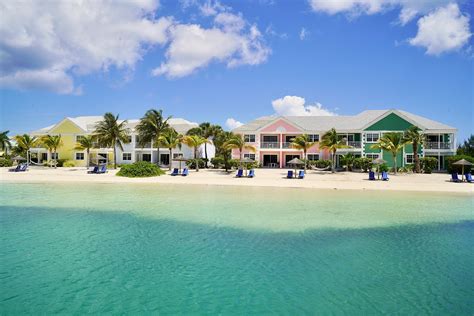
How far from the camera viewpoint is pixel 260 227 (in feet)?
43.5

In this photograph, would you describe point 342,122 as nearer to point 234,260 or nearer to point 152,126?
point 152,126

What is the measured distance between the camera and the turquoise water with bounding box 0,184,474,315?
7.02 meters

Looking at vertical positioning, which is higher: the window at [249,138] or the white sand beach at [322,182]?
the window at [249,138]

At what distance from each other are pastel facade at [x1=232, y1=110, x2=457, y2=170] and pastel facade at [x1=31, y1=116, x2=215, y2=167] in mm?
9038

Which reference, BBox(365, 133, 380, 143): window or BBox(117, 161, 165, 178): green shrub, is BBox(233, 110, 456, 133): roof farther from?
BBox(117, 161, 165, 178): green shrub

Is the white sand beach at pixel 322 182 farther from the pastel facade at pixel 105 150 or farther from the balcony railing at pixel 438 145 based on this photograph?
the pastel facade at pixel 105 150

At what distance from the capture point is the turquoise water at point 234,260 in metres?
7.02

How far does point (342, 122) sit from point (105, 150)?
3542 centimetres

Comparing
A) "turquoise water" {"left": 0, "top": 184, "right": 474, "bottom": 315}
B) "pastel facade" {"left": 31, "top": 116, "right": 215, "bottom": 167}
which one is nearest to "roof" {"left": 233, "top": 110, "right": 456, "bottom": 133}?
"pastel facade" {"left": 31, "top": 116, "right": 215, "bottom": 167}

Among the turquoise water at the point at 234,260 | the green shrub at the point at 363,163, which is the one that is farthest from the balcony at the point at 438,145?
the turquoise water at the point at 234,260

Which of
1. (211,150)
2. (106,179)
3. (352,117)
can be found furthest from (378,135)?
(106,179)

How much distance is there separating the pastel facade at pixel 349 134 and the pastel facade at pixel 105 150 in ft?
29.7

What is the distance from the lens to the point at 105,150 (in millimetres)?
52906

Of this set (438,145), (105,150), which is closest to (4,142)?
(105,150)
